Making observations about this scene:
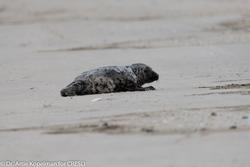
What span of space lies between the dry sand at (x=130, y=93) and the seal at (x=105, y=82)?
11.2 inches

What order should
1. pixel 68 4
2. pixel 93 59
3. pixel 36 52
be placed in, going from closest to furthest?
pixel 93 59
pixel 36 52
pixel 68 4

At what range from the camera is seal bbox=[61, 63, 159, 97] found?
952 centimetres

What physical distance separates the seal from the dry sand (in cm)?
28

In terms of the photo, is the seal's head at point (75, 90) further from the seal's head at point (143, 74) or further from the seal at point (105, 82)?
the seal's head at point (143, 74)

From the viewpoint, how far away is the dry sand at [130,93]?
20.8 ft

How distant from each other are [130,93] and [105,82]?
0.33 meters

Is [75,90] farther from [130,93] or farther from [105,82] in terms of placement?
[130,93]

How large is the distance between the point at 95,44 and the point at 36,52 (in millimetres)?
1413

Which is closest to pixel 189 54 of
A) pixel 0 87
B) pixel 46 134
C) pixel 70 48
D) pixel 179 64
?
pixel 179 64

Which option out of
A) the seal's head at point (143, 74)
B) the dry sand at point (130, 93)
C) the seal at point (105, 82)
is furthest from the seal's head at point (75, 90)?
the seal's head at point (143, 74)

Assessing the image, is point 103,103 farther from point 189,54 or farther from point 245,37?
point 245,37

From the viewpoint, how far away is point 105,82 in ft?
31.5

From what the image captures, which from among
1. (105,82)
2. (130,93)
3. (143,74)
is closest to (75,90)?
(105,82)

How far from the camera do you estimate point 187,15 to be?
67.8ft
